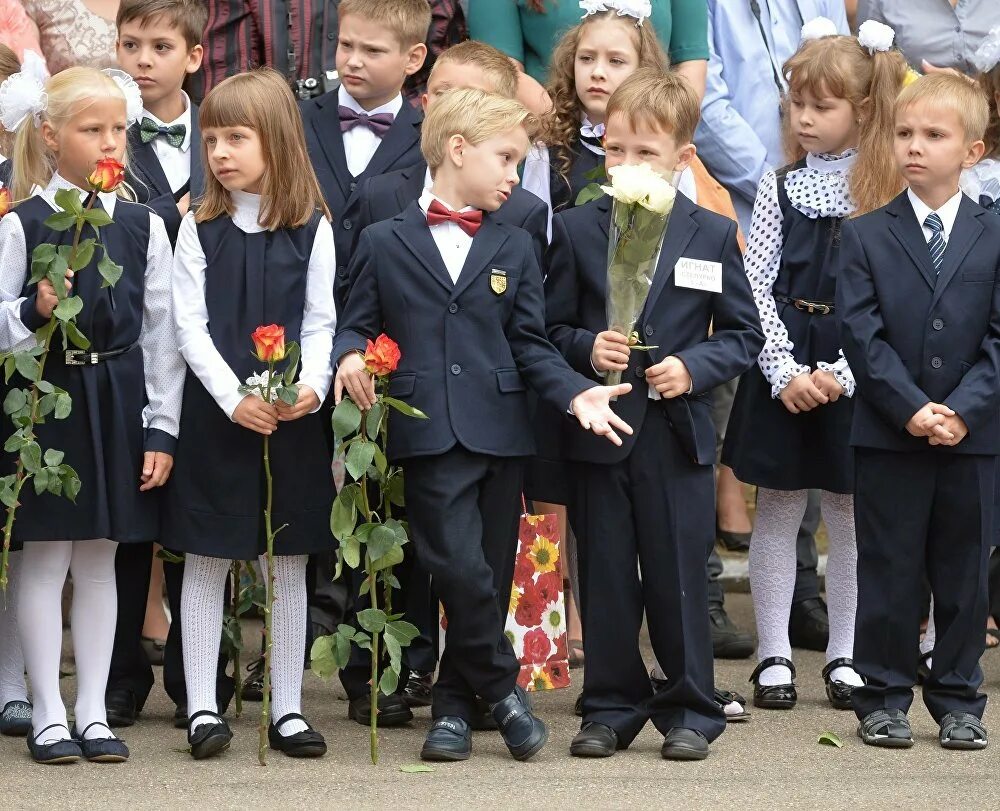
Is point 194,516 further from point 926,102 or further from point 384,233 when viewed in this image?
point 926,102

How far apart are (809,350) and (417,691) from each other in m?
1.67

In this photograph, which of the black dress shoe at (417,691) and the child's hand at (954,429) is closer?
the child's hand at (954,429)

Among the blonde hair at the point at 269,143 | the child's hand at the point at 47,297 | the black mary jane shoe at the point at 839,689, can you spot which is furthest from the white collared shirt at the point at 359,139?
the black mary jane shoe at the point at 839,689

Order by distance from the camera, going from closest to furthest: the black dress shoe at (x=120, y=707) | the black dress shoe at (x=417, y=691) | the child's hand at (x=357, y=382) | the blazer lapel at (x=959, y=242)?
the child's hand at (x=357, y=382)
the blazer lapel at (x=959, y=242)
the black dress shoe at (x=120, y=707)
the black dress shoe at (x=417, y=691)

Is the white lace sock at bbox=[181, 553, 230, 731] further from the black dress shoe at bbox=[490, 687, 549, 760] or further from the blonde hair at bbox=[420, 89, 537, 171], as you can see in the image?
the blonde hair at bbox=[420, 89, 537, 171]

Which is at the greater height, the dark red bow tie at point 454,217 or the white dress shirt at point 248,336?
the dark red bow tie at point 454,217

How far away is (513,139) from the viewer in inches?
188

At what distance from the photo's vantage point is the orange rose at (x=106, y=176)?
454 cm

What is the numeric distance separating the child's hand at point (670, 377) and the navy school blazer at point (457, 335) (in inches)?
7.4

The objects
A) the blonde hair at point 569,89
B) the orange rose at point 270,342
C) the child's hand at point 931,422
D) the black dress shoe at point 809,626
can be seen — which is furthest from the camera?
the black dress shoe at point 809,626

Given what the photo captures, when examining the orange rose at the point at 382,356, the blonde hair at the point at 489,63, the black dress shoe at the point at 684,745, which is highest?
the blonde hair at the point at 489,63

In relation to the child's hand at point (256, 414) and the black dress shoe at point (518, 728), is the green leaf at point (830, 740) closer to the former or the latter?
the black dress shoe at point (518, 728)

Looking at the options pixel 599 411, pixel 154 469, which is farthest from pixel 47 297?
pixel 599 411

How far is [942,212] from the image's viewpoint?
5004mm
